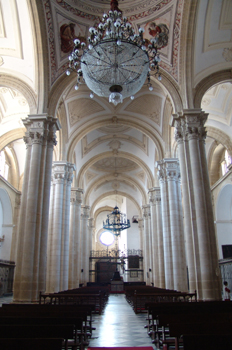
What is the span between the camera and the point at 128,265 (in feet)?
95.2

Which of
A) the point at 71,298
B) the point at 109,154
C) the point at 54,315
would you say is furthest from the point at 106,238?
the point at 54,315

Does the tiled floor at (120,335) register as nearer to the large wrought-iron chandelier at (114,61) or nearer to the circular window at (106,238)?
the large wrought-iron chandelier at (114,61)

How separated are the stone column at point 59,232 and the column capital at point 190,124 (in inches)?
255

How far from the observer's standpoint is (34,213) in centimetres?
961

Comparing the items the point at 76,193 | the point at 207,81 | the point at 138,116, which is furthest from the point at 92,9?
the point at 76,193

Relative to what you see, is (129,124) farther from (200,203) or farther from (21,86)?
(200,203)

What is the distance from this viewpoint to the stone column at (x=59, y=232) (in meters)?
13.2

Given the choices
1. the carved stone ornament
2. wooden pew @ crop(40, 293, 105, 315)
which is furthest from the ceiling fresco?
wooden pew @ crop(40, 293, 105, 315)

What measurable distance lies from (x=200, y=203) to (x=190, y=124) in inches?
116

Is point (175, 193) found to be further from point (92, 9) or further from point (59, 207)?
point (92, 9)

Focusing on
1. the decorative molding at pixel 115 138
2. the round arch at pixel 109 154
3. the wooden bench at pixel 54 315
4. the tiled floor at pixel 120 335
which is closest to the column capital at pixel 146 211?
the round arch at pixel 109 154

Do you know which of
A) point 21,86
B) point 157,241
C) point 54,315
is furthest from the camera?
point 157,241

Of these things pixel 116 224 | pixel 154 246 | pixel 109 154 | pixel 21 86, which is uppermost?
pixel 109 154

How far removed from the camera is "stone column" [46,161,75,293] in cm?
1316
